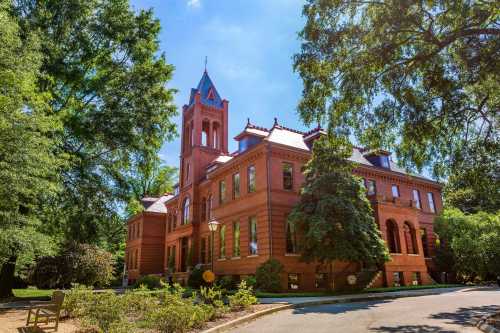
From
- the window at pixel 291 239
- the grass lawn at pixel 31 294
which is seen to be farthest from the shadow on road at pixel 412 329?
the grass lawn at pixel 31 294

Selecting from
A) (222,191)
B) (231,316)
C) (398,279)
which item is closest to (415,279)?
(398,279)

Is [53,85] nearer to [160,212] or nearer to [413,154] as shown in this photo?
[413,154]

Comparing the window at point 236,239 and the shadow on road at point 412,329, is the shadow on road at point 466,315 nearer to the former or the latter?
the shadow on road at point 412,329

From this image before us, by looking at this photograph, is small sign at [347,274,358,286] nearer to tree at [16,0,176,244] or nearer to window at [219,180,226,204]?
window at [219,180,226,204]

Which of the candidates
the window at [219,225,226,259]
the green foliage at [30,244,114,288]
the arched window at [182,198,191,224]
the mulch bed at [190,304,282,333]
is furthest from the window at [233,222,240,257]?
the mulch bed at [190,304,282,333]

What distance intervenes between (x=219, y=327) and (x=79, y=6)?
19134 mm

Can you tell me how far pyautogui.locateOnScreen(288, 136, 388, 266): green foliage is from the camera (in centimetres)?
1931

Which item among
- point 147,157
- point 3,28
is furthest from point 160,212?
point 3,28

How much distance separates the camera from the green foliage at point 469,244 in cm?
2652

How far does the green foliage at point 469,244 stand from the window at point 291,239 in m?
13.6

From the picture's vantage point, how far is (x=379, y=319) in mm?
10805

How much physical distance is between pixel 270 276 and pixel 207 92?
71.7 ft

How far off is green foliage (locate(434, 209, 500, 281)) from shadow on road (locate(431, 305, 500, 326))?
617 inches

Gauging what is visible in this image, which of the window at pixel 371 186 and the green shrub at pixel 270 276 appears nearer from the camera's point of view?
the green shrub at pixel 270 276
